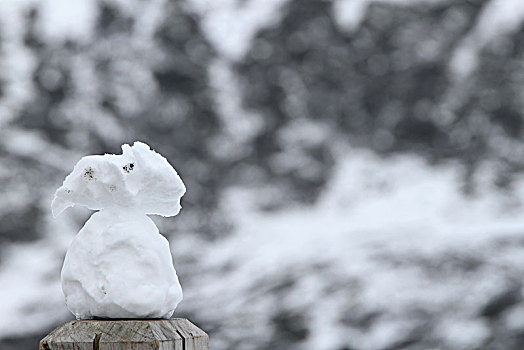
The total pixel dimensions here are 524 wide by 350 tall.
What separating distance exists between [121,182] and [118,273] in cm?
15

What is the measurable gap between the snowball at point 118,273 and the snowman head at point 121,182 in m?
Answer: 0.04

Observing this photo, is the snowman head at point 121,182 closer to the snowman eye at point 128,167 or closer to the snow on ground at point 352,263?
the snowman eye at point 128,167

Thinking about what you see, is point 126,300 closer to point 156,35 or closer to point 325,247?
point 325,247

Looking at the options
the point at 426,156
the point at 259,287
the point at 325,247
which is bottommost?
the point at 259,287

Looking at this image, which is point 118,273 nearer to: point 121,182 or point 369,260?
point 121,182

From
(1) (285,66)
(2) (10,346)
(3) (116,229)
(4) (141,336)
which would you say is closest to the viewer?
(4) (141,336)

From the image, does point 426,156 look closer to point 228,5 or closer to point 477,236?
point 477,236

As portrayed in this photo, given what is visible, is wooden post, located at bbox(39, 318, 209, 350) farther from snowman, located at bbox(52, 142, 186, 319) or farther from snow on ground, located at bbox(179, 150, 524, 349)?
snow on ground, located at bbox(179, 150, 524, 349)

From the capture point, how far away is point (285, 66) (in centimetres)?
962

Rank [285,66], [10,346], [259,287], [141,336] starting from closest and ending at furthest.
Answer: [141,336], [10,346], [259,287], [285,66]

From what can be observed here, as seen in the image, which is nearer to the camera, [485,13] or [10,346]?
[10,346]

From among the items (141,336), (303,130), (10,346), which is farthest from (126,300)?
(303,130)

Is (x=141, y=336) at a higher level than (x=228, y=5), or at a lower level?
lower

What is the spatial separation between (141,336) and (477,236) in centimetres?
727
